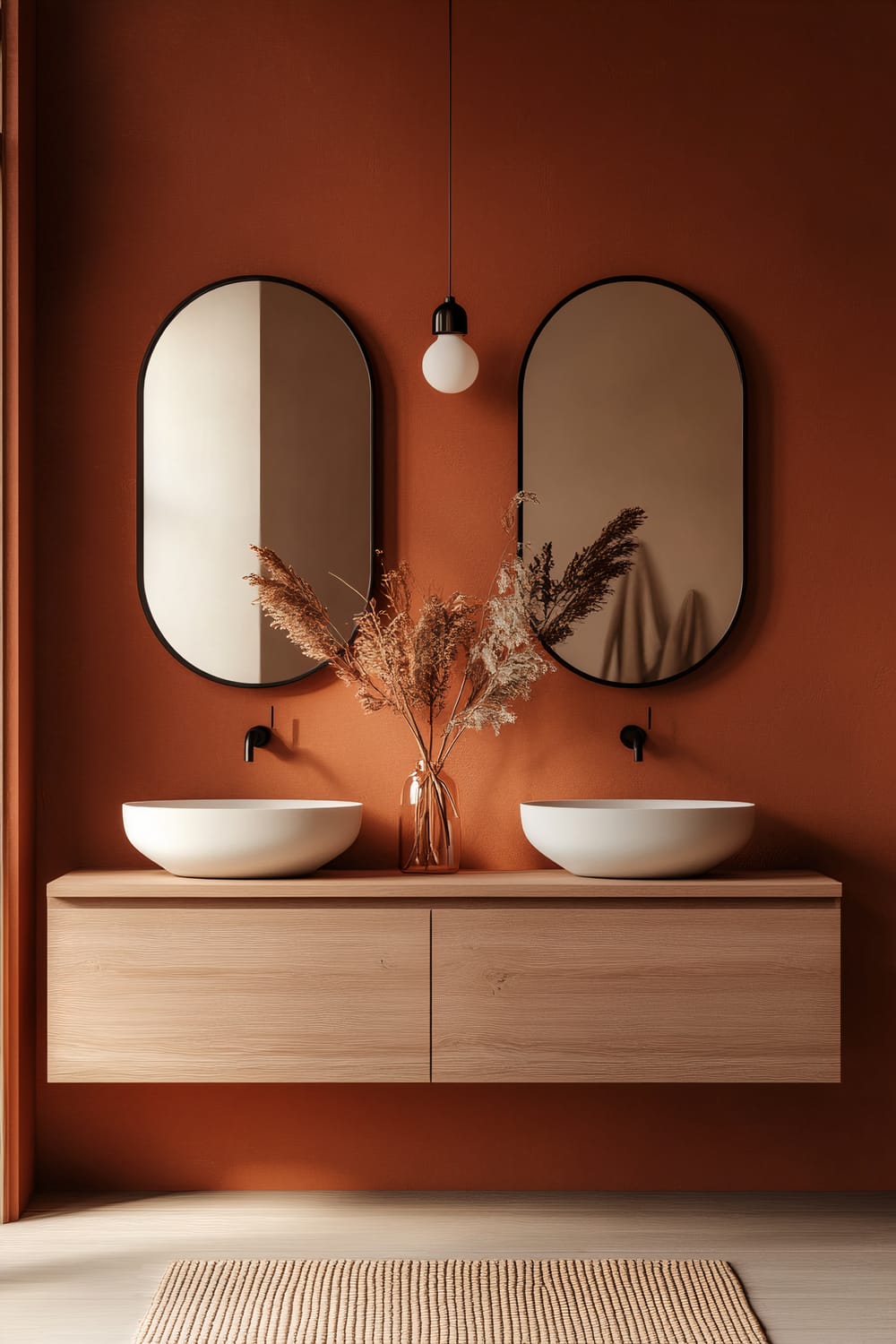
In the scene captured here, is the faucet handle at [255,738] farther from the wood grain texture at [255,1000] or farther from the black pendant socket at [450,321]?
the black pendant socket at [450,321]

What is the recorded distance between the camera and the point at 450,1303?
7.20 ft

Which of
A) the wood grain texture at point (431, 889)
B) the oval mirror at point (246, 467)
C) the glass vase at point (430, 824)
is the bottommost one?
the wood grain texture at point (431, 889)

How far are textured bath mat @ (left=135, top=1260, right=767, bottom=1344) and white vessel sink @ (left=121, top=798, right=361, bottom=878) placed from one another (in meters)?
0.79

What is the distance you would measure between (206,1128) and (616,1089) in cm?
98

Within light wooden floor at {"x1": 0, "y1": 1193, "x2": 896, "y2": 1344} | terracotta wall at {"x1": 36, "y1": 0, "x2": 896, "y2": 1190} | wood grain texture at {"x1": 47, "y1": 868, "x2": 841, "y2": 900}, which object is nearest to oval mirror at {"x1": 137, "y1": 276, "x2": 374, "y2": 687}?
terracotta wall at {"x1": 36, "y1": 0, "x2": 896, "y2": 1190}

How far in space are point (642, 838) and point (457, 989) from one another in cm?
49

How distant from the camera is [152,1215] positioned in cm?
263

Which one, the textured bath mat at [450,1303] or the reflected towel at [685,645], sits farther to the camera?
the reflected towel at [685,645]

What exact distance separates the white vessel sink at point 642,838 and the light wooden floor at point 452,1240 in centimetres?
78

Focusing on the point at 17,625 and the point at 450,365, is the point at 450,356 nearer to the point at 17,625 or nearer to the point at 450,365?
the point at 450,365

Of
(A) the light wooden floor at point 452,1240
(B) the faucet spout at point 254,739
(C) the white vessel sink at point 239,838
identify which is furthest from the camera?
(B) the faucet spout at point 254,739

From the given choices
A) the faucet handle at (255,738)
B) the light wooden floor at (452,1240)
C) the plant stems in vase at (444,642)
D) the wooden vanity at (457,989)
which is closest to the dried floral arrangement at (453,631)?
the plant stems in vase at (444,642)

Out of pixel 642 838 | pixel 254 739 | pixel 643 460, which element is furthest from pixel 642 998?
pixel 643 460

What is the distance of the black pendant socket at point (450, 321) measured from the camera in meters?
2.67
